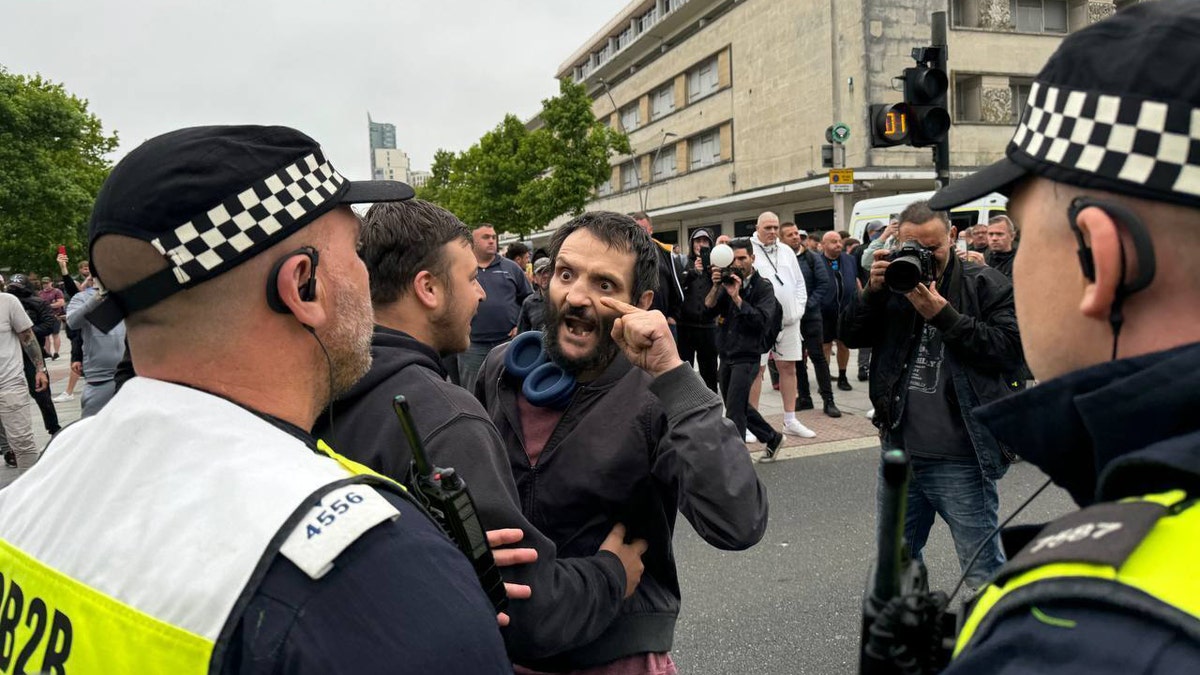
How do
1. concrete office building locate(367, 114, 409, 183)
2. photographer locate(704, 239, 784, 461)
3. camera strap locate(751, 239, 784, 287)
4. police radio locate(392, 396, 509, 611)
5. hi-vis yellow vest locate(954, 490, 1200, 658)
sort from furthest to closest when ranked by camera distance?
concrete office building locate(367, 114, 409, 183) < camera strap locate(751, 239, 784, 287) < photographer locate(704, 239, 784, 461) < police radio locate(392, 396, 509, 611) < hi-vis yellow vest locate(954, 490, 1200, 658)

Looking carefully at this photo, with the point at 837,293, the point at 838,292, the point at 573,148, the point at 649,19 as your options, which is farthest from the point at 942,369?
the point at 649,19

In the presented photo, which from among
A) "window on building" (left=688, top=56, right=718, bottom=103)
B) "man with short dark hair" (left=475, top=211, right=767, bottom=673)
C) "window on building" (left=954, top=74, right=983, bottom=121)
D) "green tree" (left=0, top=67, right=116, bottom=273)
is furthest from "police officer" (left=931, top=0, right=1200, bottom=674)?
"window on building" (left=688, top=56, right=718, bottom=103)

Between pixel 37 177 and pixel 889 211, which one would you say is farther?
pixel 37 177

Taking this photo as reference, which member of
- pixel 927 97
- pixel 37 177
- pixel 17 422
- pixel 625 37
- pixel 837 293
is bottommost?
pixel 17 422

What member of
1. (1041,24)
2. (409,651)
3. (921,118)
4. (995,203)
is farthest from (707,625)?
(1041,24)

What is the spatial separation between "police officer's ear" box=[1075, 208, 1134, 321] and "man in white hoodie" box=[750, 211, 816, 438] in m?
6.56

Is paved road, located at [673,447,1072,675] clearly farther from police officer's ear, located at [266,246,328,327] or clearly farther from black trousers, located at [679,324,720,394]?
police officer's ear, located at [266,246,328,327]

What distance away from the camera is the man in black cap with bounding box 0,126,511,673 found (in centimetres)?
92

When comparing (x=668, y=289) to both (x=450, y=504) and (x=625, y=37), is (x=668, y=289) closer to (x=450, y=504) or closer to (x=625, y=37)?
(x=450, y=504)

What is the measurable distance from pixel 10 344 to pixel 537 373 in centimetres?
706

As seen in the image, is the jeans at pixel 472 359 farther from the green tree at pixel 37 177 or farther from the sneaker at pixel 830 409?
the green tree at pixel 37 177

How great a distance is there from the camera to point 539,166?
38188 millimetres

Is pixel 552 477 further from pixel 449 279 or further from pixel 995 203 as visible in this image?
pixel 995 203

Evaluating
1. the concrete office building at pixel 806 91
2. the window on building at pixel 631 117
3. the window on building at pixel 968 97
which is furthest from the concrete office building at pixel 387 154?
the window on building at pixel 968 97
